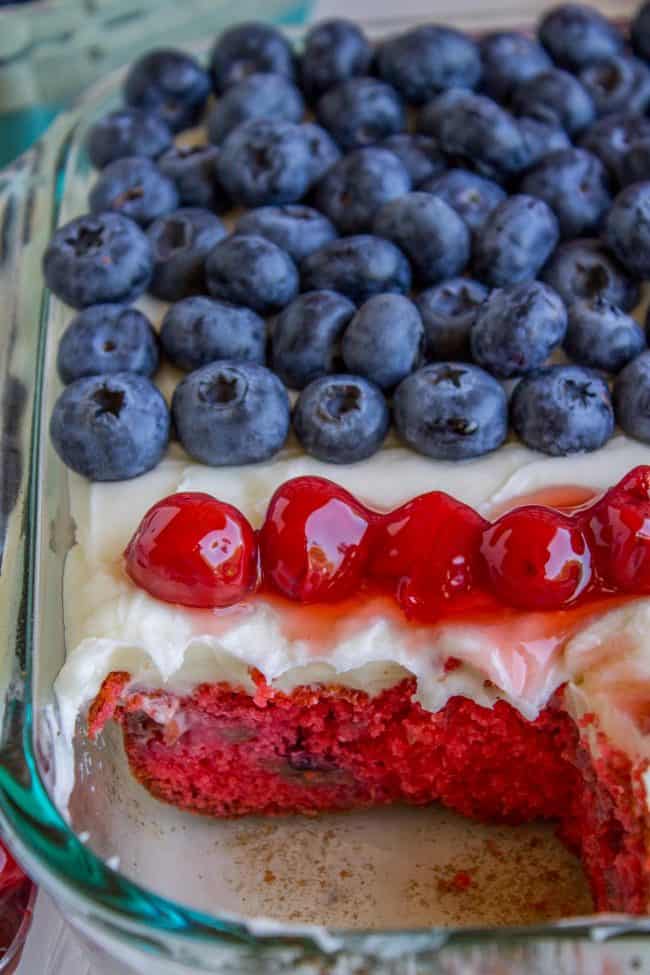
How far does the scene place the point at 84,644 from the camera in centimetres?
128

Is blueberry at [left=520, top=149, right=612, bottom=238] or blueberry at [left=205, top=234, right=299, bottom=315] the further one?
blueberry at [left=520, top=149, right=612, bottom=238]

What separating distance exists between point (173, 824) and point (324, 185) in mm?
915

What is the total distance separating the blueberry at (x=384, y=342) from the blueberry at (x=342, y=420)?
0.03 meters

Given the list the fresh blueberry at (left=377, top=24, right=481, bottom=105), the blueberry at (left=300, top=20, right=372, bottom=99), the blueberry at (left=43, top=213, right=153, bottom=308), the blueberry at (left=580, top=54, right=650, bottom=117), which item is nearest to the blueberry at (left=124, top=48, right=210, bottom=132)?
the blueberry at (left=300, top=20, right=372, bottom=99)

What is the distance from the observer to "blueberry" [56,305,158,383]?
1504 millimetres

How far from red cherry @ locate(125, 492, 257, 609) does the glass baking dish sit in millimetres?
140

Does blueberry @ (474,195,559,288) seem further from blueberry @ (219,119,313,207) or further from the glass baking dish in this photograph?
the glass baking dish

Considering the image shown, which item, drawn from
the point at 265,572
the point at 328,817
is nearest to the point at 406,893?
the point at 328,817

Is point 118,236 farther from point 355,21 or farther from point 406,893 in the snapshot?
point 406,893

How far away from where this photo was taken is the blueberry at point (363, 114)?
72.6 inches

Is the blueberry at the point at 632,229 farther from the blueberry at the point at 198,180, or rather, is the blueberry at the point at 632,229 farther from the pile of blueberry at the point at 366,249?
the blueberry at the point at 198,180

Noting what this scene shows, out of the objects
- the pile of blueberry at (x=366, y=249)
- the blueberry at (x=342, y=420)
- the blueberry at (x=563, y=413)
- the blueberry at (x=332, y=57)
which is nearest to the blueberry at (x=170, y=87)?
the pile of blueberry at (x=366, y=249)

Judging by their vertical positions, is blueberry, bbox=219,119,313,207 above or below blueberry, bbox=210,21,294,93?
below

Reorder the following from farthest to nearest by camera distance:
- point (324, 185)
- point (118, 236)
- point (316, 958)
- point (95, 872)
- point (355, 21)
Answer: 1. point (355, 21)
2. point (324, 185)
3. point (118, 236)
4. point (95, 872)
5. point (316, 958)
